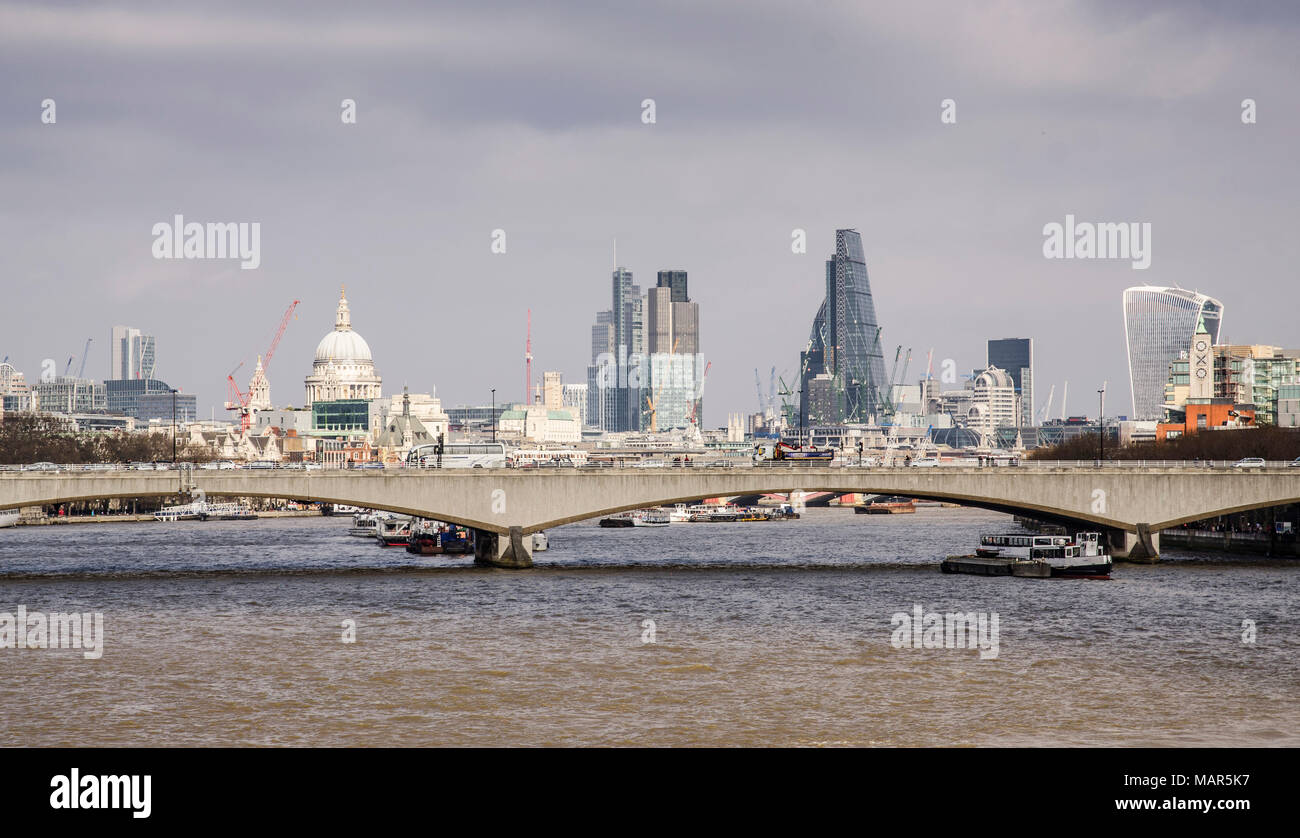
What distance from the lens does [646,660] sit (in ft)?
176

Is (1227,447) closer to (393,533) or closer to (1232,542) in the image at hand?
(1232,542)

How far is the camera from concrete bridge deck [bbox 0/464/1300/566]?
301ft

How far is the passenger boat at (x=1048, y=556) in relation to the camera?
304 ft

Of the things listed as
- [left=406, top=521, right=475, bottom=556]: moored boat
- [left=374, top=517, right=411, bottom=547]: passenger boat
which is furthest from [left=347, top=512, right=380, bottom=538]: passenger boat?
[left=406, top=521, right=475, bottom=556]: moored boat

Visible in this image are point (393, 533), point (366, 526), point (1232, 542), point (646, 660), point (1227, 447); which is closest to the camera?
point (646, 660)

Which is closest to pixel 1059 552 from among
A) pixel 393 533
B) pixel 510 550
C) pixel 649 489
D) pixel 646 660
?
pixel 649 489

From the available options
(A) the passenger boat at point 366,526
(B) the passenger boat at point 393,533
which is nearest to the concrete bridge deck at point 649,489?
(B) the passenger boat at point 393,533

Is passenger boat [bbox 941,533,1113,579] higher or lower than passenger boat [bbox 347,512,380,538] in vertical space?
higher

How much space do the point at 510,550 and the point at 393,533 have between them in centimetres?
5319

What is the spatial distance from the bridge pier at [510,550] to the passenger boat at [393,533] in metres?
38.1

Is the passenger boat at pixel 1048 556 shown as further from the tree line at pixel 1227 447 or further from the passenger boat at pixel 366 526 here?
the passenger boat at pixel 366 526

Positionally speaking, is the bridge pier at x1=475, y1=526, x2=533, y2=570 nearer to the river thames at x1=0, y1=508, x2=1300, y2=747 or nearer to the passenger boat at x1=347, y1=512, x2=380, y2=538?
the river thames at x1=0, y1=508, x2=1300, y2=747

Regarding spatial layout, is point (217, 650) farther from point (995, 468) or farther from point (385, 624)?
point (995, 468)

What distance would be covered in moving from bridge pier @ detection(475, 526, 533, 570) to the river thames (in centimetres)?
216
